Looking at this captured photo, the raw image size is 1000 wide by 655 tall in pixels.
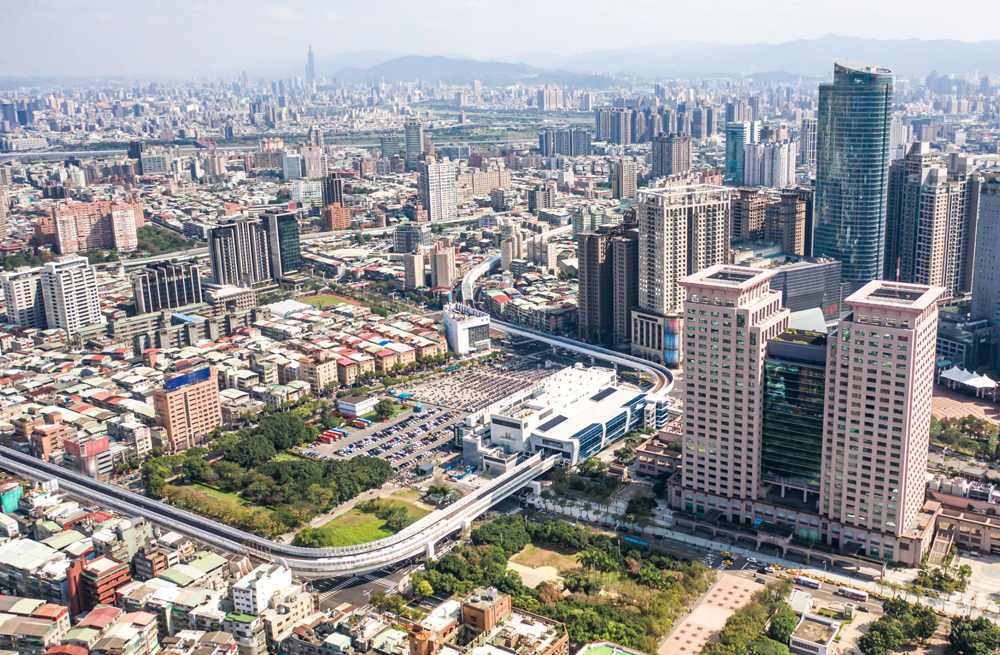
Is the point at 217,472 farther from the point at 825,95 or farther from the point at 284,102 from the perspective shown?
the point at 284,102

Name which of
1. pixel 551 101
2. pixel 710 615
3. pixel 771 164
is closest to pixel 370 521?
pixel 710 615

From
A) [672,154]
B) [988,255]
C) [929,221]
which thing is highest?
[672,154]

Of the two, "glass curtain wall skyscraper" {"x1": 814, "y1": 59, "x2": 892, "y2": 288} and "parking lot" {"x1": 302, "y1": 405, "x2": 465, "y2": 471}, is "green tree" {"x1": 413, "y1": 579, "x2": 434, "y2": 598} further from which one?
"glass curtain wall skyscraper" {"x1": 814, "y1": 59, "x2": 892, "y2": 288}

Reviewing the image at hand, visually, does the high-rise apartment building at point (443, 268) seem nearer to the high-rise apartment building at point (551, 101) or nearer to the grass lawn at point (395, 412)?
the grass lawn at point (395, 412)

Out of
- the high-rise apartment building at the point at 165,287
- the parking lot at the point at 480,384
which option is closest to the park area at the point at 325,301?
the high-rise apartment building at the point at 165,287

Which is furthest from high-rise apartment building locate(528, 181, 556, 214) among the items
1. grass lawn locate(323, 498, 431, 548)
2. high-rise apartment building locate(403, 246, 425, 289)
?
grass lawn locate(323, 498, 431, 548)

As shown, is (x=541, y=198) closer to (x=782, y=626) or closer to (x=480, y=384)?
(x=480, y=384)
